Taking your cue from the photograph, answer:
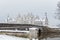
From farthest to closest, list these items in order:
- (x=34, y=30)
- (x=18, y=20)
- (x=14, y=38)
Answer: (x=18, y=20) < (x=14, y=38) < (x=34, y=30)

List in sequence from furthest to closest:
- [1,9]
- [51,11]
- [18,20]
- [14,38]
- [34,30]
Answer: [1,9]
[51,11]
[18,20]
[14,38]
[34,30]

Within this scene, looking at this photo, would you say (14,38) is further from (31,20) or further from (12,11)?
(12,11)

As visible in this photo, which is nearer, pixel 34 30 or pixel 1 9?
pixel 34 30

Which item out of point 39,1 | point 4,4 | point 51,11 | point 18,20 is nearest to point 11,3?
point 4,4

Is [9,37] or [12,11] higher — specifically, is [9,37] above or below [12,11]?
below

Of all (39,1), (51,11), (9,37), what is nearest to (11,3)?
(39,1)

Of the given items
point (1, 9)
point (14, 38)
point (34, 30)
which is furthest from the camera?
point (1, 9)

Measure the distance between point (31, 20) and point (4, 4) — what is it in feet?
8.95

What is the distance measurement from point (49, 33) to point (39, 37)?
0.11 m

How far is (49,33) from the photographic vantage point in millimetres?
1282

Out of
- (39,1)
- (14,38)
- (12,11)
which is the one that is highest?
(39,1)

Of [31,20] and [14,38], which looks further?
[31,20]

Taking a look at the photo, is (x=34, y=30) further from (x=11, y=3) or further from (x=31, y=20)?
(x=11, y=3)

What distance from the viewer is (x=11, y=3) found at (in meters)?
6.95
